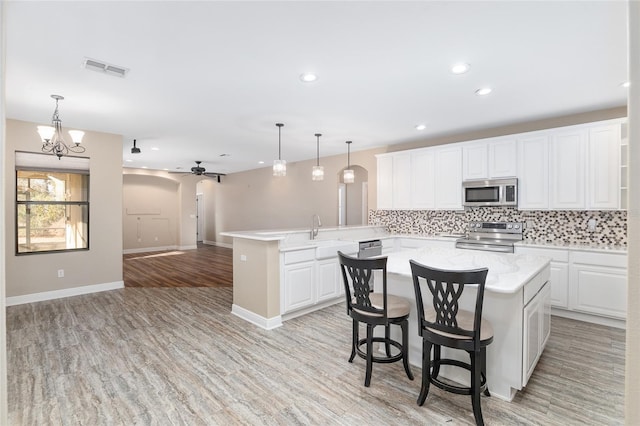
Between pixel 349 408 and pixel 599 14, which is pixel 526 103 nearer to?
pixel 599 14

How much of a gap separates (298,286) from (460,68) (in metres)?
3.07

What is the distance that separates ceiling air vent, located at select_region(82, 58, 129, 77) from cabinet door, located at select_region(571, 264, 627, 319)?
18.7 ft

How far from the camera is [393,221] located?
21.6 feet

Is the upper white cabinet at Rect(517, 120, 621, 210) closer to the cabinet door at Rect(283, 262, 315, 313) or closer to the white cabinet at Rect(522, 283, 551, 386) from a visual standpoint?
the white cabinet at Rect(522, 283, 551, 386)

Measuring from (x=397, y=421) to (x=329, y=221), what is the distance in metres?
5.64

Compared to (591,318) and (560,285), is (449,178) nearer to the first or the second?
(560,285)

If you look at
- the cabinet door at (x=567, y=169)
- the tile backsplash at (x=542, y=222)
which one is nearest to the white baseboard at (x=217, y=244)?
the tile backsplash at (x=542, y=222)

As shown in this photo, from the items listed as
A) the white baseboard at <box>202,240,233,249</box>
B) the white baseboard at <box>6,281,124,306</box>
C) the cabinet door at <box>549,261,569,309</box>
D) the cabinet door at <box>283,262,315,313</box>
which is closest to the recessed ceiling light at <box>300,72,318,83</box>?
the cabinet door at <box>283,262,315,313</box>

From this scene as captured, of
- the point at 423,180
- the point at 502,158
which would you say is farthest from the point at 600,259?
the point at 423,180

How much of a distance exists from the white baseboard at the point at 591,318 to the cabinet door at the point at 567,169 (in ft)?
4.60

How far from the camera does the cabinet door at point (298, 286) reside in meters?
3.98

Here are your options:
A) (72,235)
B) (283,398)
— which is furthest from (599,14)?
(72,235)

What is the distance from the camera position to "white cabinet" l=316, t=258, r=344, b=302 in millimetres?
4383

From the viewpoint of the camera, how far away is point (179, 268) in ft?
24.7
